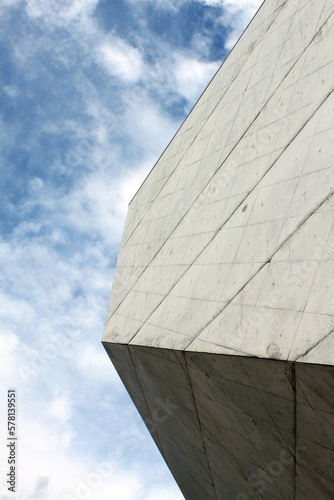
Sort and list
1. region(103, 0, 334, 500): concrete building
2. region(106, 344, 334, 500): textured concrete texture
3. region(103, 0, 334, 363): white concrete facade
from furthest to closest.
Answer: region(103, 0, 334, 363): white concrete facade
region(103, 0, 334, 500): concrete building
region(106, 344, 334, 500): textured concrete texture

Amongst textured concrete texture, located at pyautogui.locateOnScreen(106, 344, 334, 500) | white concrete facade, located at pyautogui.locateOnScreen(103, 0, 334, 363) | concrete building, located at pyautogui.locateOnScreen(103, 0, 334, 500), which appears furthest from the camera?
white concrete facade, located at pyautogui.locateOnScreen(103, 0, 334, 363)

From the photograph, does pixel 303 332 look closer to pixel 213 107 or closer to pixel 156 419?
pixel 156 419

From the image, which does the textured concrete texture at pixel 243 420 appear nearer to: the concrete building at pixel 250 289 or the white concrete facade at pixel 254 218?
the concrete building at pixel 250 289

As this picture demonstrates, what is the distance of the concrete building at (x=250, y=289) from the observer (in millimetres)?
5219

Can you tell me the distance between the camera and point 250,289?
636 cm

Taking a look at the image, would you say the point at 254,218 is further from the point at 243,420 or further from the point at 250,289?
the point at 243,420

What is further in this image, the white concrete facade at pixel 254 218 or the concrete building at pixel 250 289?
the white concrete facade at pixel 254 218

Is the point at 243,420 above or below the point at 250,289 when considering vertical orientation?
below

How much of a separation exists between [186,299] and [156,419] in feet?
19.7

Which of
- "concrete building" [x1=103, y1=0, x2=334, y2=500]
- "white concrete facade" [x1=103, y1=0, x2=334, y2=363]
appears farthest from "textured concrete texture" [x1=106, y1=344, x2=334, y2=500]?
"white concrete facade" [x1=103, y1=0, x2=334, y2=363]

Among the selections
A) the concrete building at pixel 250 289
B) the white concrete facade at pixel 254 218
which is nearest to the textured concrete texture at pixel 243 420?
the concrete building at pixel 250 289

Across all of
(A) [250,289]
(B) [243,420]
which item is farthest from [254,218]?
(B) [243,420]

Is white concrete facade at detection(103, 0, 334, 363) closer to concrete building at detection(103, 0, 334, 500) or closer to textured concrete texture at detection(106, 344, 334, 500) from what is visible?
concrete building at detection(103, 0, 334, 500)

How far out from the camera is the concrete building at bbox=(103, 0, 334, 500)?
522 cm
